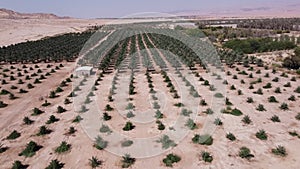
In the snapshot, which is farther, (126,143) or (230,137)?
(230,137)

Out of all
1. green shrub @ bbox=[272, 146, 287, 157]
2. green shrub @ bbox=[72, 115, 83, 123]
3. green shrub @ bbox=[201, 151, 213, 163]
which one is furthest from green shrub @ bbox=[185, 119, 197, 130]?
green shrub @ bbox=[72, 115, 83, 123]

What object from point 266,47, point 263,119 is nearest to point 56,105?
point 263,119

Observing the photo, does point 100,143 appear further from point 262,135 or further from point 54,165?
point 262,135

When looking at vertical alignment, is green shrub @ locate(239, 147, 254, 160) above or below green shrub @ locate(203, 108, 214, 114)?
below

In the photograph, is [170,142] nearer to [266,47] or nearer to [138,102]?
[138,102]

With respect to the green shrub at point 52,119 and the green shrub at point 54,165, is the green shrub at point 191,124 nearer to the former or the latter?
the green shrub at point 54,165

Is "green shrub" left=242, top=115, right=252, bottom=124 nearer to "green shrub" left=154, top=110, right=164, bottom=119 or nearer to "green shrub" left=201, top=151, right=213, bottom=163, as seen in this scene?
"green shrub" left=201, top=151, right=213, bottom=163

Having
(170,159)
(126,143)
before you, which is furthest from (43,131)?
(170,159)

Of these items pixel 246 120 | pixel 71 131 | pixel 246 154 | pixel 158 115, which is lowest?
pixel 246 154

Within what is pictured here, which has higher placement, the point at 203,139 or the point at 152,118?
the point at 152,118

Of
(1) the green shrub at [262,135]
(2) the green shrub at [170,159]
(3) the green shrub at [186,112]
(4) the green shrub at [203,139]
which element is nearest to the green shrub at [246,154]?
(4) the green shrub at [203,139]
